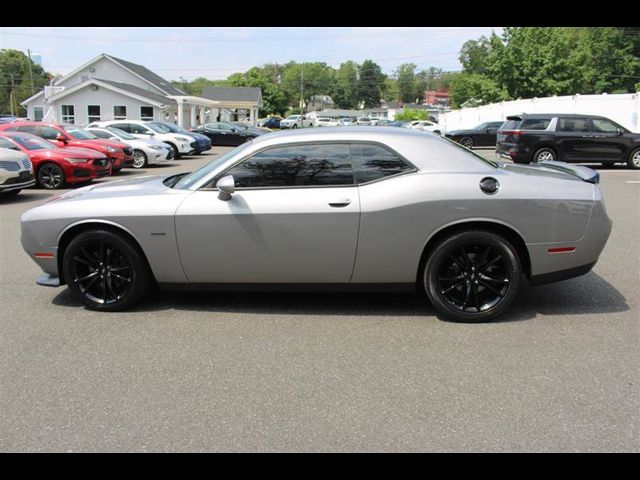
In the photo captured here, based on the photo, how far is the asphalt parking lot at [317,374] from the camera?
304 centimetres

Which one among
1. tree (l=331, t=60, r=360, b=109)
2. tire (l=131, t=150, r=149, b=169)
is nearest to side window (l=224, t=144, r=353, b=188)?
A: tire (l=131, t=150, r=149, b=169)

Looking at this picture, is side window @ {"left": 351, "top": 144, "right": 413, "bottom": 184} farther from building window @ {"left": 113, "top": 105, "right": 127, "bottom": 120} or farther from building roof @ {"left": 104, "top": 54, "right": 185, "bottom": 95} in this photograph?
building roof @ {"left": 104, "top": 54, "right": 185, "bottom": 95}

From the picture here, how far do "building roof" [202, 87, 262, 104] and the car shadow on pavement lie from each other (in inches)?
2600

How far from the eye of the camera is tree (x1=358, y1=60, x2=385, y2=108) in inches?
5910

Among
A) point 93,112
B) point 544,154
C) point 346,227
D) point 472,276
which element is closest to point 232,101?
point 93,112

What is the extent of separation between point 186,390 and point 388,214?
Answer: 6.75ft

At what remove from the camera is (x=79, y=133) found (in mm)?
18391

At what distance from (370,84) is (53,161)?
146 meters

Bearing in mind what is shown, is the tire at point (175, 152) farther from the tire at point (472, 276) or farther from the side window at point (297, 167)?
the tire at point (472, 276)

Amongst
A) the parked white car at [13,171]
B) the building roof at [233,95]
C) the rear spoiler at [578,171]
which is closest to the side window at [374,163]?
the rear spoiler at [578,171]
